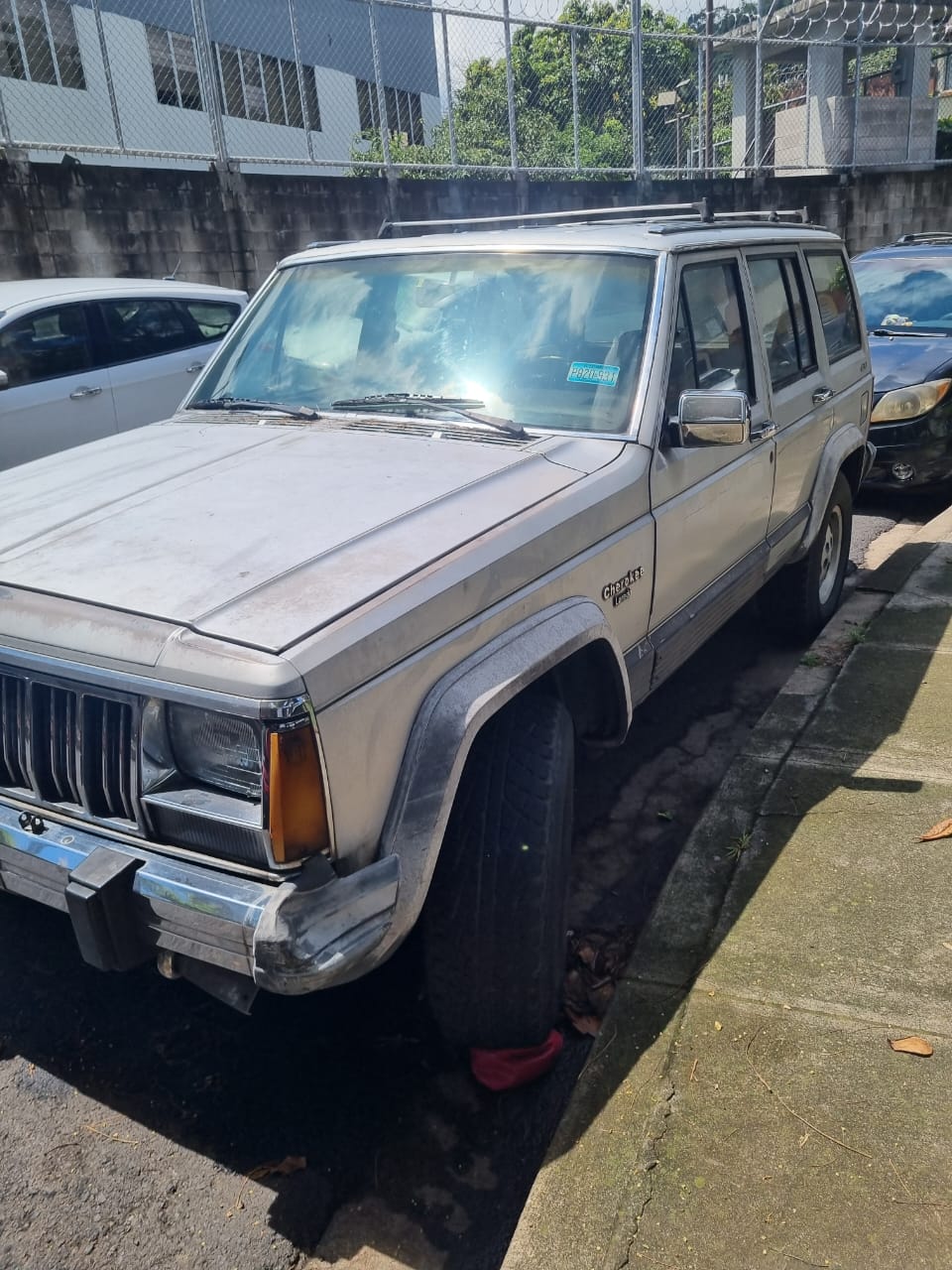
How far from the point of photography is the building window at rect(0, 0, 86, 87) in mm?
11422

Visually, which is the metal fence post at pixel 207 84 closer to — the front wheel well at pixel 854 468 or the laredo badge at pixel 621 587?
the front wheel well at pixel 854 468

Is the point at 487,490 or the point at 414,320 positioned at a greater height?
the point at 414,320

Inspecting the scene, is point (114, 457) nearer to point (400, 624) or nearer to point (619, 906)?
point (400, 624)

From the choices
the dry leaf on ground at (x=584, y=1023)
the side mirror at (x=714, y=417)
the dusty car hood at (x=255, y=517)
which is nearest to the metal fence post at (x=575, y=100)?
the side mirror at (x=714, y=417)

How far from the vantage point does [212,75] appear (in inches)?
412

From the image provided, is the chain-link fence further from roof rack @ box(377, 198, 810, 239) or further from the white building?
roof rack @ box(377, 198, 810, 239)

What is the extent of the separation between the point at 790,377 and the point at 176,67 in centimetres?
917

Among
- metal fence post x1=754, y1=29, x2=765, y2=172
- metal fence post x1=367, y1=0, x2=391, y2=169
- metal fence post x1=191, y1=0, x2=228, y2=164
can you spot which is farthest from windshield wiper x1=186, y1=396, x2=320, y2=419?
metal fence post x1=754, y1=29, x2=765, y2=172

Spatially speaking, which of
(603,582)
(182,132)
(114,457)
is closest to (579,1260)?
(603,582)

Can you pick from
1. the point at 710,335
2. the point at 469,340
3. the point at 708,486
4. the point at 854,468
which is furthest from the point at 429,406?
the point at 854,468

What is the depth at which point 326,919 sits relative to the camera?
2.00 metres

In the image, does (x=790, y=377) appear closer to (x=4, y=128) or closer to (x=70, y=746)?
(x=70, y=746)

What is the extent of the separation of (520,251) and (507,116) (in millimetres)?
10492

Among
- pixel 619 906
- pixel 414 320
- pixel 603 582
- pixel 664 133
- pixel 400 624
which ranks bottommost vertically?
pixel 619 906
